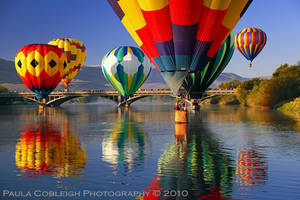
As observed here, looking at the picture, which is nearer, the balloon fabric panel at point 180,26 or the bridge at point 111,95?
the balloon fabric panel at point 180,26

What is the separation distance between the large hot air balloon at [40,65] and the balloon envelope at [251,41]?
45.9 meters

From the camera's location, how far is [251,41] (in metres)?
Result: 102

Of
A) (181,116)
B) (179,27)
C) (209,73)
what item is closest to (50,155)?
(179,27)

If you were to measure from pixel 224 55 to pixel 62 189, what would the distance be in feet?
129

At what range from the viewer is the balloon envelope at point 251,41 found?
101750mm

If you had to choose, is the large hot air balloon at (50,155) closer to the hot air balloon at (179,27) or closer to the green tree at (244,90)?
the hot air balloon at (179,27)

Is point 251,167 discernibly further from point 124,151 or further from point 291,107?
point 291,107

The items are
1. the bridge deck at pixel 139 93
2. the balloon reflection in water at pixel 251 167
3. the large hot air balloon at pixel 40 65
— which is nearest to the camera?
the balloon reflection in water at pixel 251 167

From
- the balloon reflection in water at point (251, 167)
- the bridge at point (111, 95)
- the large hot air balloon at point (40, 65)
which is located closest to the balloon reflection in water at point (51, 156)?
the balloon reflection in water at point (251, 167)

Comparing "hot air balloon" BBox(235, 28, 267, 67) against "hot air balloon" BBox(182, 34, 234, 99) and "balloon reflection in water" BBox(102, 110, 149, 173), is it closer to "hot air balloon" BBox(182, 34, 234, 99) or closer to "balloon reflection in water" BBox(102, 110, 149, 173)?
"hot air balloon" BBox(182, 34, 234, 99)

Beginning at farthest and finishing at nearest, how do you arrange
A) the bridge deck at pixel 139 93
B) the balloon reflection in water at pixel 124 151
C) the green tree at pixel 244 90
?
the green tree at pixel 244 90
the bridge deck at pixel 139 93
the balloon reflection in water at pixel 124 151

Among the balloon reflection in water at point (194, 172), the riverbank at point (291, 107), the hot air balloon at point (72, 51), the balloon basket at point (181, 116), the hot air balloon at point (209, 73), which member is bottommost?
the balloon reflection in water at point (194, 172)

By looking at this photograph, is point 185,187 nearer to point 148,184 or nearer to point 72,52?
point 148,184

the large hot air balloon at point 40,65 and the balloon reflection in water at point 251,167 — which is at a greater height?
the large hot air balloon at point 40,65
